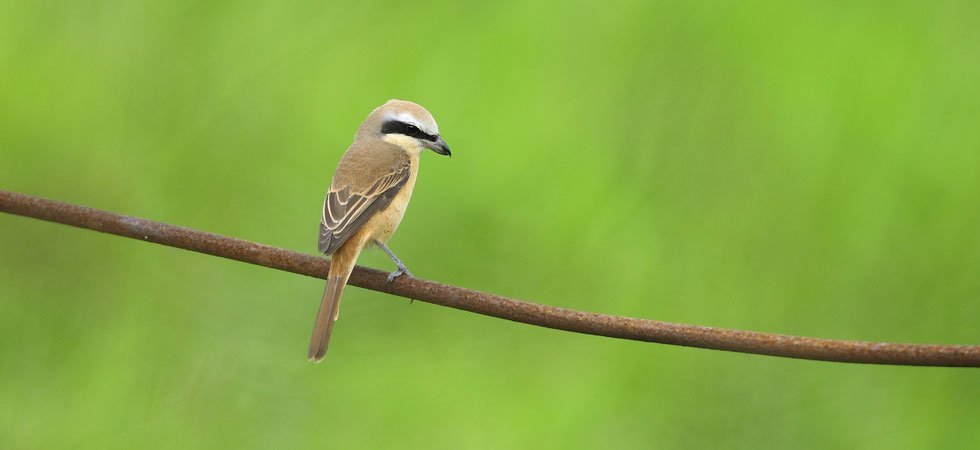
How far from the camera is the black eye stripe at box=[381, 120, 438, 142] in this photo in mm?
1926

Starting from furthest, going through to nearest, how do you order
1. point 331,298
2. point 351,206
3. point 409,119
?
point 409,119
point 351,206
point 331,298

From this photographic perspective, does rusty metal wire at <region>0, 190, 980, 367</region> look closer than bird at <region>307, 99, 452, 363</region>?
Yes

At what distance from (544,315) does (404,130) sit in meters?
1.17

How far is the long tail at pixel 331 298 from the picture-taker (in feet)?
4.74

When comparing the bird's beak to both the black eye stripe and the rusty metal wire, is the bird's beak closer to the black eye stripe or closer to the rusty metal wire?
the black eye stripe

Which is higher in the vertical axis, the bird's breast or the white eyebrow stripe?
the white eyebrow stripe

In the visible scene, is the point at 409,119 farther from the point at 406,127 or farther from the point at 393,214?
the point at 393,214

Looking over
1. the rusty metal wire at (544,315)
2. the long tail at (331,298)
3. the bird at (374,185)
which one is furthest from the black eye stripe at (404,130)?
the rusty metal wire at (544,315)

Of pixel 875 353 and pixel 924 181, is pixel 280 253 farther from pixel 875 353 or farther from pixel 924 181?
pixel 924 181

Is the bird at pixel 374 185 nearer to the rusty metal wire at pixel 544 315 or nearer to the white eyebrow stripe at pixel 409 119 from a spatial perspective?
the white eyebrow stripe at pixel 409 119

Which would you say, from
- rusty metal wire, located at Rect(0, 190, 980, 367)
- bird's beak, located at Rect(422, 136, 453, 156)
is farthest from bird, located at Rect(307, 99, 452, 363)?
rusty metal wire, located at Rect(0, 190, 980, 367)

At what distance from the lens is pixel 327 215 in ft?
5.78

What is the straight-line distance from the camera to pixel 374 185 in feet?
6.21

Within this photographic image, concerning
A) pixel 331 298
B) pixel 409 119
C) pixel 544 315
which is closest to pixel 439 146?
pixel 409 119
